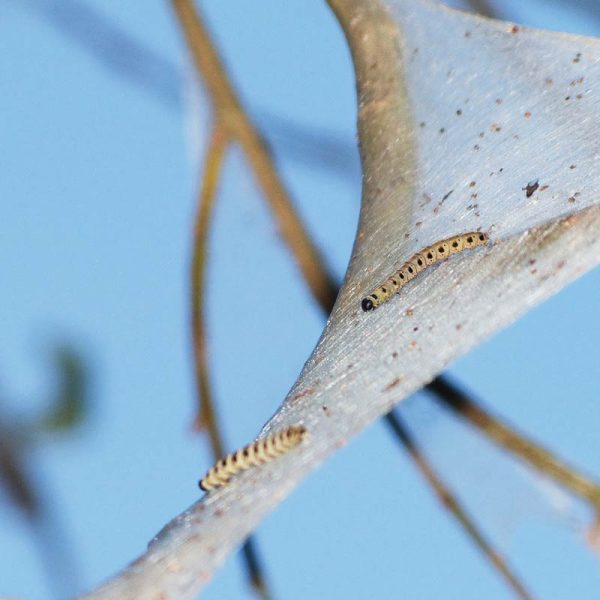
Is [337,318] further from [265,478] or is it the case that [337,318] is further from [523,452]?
[523,452]

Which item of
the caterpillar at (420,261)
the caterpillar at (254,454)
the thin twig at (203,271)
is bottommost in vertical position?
the caterpillar at (254,454)

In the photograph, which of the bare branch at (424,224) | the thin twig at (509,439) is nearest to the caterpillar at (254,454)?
the bare branch at (424,224)

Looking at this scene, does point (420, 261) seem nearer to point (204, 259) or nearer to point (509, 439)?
point (509, 439)

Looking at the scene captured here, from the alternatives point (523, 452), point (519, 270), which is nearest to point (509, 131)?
point (519, 270)

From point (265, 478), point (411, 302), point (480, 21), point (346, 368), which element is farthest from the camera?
point (480, 21)

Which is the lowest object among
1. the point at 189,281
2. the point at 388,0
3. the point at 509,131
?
the point at 509,131

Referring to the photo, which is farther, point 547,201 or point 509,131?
point 509,131

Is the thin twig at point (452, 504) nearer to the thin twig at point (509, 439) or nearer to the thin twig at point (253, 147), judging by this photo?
the thin twig at point (509, 439)
